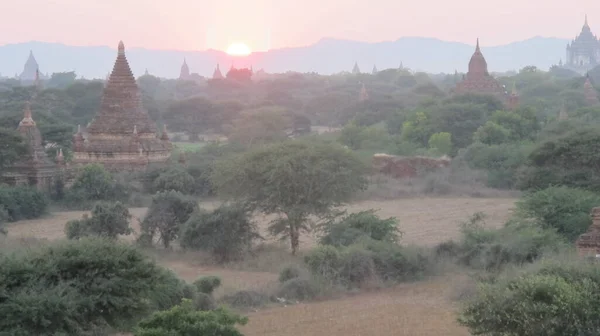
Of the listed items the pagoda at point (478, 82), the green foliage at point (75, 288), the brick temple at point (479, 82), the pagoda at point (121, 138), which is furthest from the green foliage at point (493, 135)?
the green foliage at point (75, 288)

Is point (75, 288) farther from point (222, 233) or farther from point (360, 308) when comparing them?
point (222, 233)

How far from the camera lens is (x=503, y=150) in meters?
42.2

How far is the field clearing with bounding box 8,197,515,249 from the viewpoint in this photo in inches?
1089

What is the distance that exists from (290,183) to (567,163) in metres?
7.63

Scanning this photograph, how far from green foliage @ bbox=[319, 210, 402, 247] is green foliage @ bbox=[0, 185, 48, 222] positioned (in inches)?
438

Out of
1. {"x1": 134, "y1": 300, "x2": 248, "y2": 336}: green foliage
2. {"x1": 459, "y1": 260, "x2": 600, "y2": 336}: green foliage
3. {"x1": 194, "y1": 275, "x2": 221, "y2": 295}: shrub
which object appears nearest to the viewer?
{"x1": 134, "y1": 300, "x2": 248, "y2": 336}: green foliage

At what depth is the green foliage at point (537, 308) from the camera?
13.0 meters

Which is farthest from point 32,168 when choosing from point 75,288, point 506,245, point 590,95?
point 590,95

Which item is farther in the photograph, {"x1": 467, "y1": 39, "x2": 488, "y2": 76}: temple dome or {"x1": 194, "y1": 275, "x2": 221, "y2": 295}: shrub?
{"x1": 467, "y1": 39, "x2": 488, "y2": 76}: temple dome

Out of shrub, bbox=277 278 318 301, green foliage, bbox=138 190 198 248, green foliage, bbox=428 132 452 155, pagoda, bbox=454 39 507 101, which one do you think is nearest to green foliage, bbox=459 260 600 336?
shrub, bbox=277 278 318 301

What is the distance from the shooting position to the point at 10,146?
33.7 m

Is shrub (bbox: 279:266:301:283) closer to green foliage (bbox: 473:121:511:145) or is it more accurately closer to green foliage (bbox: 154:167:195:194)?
green foliage (bbox: 154:167:195:194)

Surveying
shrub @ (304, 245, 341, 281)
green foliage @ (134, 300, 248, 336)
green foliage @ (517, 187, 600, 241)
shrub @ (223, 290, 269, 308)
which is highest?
green foliage @ (134, 300, 248, 336)

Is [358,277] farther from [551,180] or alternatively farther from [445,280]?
[551,180]
